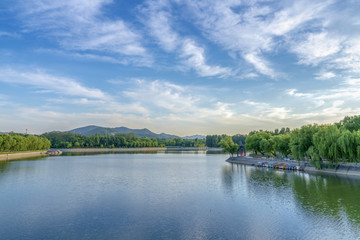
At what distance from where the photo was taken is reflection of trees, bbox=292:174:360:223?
21820 millimetres

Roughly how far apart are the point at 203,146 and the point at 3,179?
165150 millimetres

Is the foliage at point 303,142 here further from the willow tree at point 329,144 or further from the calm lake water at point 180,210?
the calm lake water at point 180,210

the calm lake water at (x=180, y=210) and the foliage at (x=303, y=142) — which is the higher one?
the foliage at (x=303, y=142)

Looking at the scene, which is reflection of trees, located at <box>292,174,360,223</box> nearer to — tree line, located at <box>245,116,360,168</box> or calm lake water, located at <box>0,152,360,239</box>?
calm lake water, located at <box>0,152,360,239</box>

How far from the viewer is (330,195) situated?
27375 millimetres

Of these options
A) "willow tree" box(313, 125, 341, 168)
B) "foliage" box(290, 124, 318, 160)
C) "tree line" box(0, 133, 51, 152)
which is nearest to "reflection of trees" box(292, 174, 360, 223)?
"willow tree" box(313, 125, 341, 168)

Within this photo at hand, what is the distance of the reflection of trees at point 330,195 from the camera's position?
859 inches

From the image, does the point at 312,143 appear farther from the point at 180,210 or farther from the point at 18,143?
the point at 18,143

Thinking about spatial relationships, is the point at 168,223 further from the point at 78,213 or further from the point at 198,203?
the point at 78,213

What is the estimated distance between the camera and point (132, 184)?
115 feet

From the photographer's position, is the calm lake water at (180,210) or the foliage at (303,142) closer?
the calm lake water at (180,210)

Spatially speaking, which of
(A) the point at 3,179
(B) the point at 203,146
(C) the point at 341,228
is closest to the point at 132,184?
(A) the point at 3,179

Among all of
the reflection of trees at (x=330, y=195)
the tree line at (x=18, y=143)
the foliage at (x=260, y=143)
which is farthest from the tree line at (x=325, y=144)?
the tree line at (x=18, y=143)

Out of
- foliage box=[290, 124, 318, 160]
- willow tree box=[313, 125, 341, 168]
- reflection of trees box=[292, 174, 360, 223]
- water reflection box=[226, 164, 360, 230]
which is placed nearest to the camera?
water reflection box=[226, 164, 360, 230]
